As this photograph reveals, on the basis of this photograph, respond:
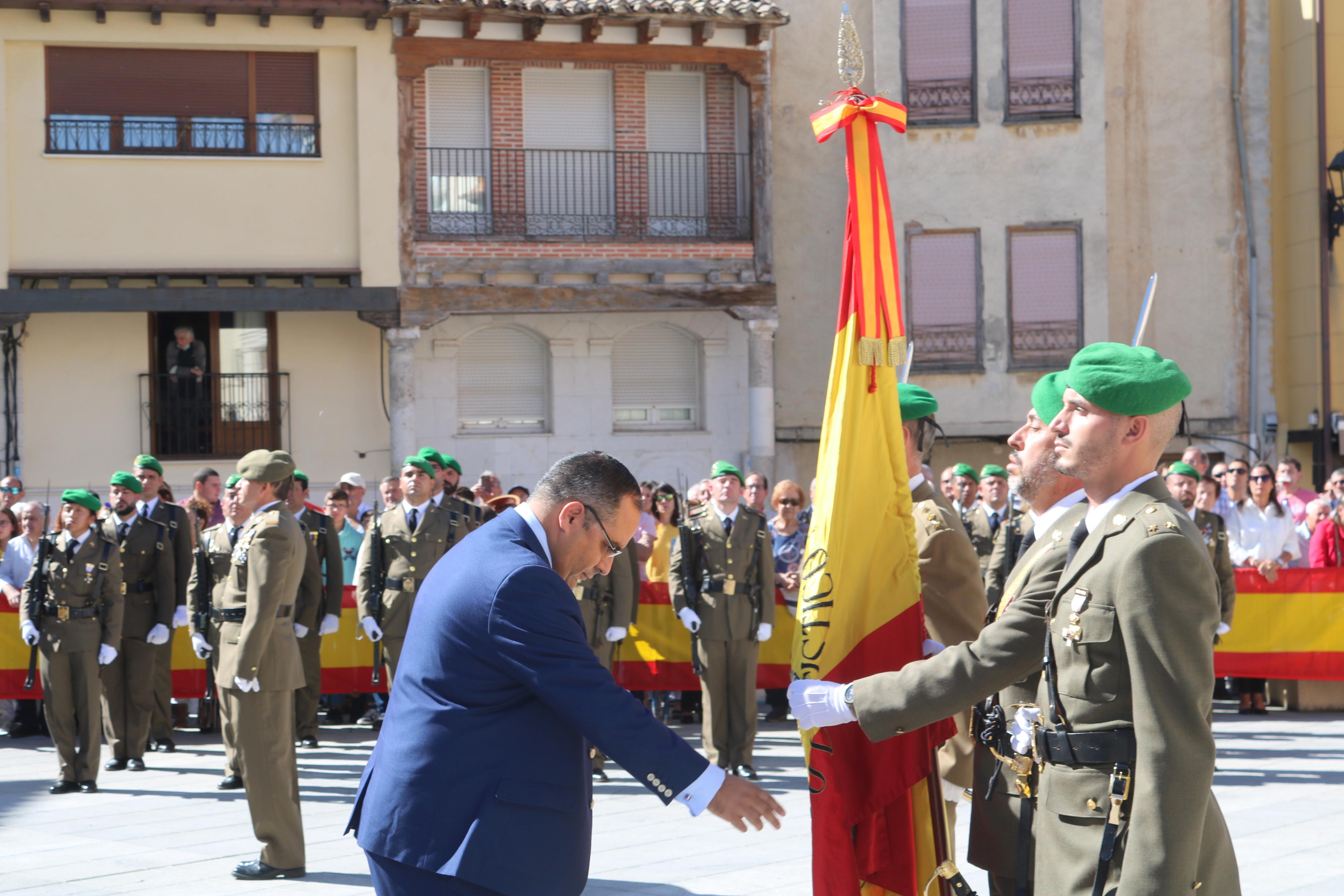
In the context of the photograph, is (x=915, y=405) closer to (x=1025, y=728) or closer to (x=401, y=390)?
(x=1025, y=728)

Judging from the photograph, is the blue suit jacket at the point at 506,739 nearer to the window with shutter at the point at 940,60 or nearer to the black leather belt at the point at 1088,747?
the black leather belt at the point at 1088,747

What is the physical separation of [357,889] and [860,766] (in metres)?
3.08

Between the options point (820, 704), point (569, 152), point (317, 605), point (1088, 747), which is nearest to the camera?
point (1088, 747)

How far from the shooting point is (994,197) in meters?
21.0

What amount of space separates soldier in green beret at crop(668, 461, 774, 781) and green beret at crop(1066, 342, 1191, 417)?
22.0 ft

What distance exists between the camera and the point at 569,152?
20453 mm

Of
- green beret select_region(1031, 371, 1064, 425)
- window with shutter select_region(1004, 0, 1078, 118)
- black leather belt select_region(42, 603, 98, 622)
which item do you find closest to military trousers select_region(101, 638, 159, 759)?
black leather belt select_region(42, 603, 98, 622)

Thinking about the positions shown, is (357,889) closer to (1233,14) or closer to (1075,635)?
(1075,635)

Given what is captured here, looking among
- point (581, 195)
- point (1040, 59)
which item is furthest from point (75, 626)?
point (1040, 59)

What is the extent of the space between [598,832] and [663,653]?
13.9ft

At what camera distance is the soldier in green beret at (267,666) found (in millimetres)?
6938

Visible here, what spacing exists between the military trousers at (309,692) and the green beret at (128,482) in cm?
168

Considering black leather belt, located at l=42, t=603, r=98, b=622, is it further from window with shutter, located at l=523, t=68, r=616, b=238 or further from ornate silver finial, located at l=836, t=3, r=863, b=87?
window with shutter, located at l=523, t=68, r=616, b=238

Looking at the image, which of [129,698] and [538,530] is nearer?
[538,530]
